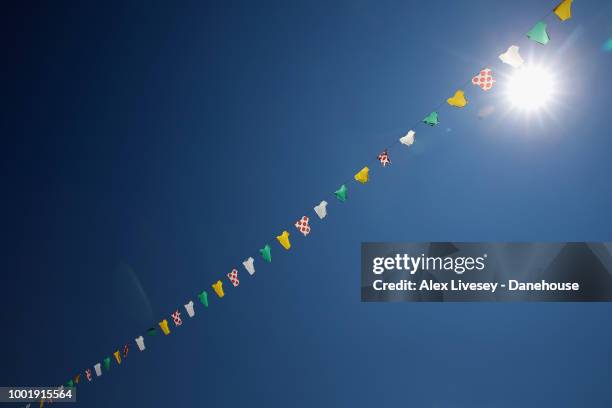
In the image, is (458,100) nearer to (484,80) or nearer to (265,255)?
(484,80)

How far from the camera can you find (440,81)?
11.0 ft

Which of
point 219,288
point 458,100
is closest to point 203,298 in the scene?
point 219,288

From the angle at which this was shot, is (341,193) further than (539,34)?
Yes

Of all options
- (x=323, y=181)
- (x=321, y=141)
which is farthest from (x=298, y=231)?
(x=321, y=141)

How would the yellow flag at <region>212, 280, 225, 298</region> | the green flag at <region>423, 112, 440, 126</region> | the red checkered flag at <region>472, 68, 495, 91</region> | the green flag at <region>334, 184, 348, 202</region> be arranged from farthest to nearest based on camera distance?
the yellow flag at <region>212, 280, 225, 298</region> → the green flag at <region>334, 184, 348, 202</region> → the green flag at <region>423, 112, 440, 126</region> → the red checkered flag at <region>472, 68, 495, 91</region>

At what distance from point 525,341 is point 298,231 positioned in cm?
133

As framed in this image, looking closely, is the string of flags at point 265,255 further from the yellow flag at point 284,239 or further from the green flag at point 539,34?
the green flag at point 539,34

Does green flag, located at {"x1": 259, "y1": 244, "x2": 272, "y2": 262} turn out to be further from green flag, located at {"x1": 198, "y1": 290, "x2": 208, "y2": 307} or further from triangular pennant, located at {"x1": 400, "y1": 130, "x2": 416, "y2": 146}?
triangular pennant, located at {"x1": 400, "y1": 130, "x2": 416, "y2": 146}

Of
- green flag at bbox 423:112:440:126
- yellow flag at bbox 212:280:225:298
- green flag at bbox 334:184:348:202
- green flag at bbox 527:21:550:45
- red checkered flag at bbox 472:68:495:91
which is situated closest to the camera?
green flag at bbox 527:21:550:45

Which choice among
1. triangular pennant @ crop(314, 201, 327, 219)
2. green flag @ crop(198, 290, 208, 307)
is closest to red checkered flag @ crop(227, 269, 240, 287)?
green flag @ crop(198, 290, 208, 307)

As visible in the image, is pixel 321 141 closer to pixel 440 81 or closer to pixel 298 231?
pixel 298 231

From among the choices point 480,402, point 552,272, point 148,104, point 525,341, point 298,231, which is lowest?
point 480,402

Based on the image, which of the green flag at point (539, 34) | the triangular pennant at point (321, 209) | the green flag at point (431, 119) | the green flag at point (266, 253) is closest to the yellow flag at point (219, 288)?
the green flag at point (266, 253)

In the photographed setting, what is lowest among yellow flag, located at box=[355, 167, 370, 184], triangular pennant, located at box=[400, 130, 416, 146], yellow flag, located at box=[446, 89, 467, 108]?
yellow flag, located at box=[355, 167, 370, 184]
